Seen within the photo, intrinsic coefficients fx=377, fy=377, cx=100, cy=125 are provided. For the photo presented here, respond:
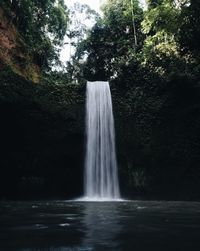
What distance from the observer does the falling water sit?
1745 centimetres

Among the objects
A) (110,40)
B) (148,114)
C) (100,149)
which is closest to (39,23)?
(110,40)

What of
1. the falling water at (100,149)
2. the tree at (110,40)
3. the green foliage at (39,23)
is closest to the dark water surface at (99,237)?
the falling water at (100,149)

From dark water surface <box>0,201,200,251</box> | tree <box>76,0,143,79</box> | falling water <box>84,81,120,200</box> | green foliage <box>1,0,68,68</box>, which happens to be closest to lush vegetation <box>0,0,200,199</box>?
falling water <box>84,81,120,200</box>

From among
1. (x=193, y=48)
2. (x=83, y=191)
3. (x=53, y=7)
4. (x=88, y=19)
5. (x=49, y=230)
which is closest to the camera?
(x=49, y=230)

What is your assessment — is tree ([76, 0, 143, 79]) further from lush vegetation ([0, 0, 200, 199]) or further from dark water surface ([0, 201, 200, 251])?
dark water surface ([0, 201, 200, 251])

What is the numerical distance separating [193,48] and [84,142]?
7765mm

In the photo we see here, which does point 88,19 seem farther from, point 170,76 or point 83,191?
point 83,191

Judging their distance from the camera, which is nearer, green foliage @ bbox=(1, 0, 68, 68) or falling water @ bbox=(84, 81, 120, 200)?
falling water @ bbox=(84, 81, 120, 200)

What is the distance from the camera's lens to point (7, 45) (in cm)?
2025

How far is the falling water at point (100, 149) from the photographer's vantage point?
17455 mm

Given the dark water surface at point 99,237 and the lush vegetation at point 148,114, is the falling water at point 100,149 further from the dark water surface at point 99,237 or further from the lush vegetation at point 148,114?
the dark water surface at point 99,237

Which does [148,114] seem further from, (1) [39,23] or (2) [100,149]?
(1) [39,23]

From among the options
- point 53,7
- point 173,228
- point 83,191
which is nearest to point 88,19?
point 53,7

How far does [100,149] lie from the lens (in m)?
18.2
